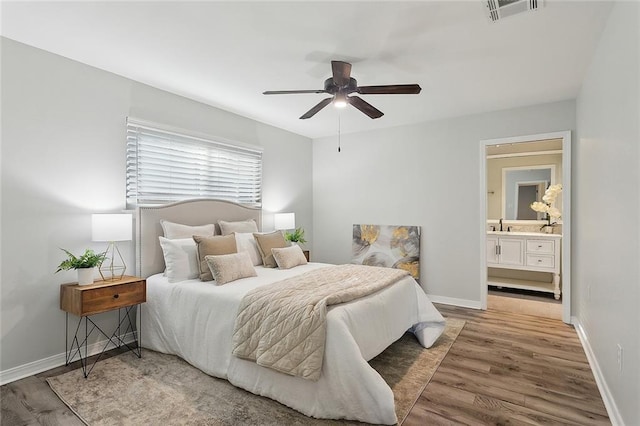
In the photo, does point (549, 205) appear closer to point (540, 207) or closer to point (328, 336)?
point (540, 207)

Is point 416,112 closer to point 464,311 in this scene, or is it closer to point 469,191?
point 469,191

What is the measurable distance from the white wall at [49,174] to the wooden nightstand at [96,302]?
10 cm

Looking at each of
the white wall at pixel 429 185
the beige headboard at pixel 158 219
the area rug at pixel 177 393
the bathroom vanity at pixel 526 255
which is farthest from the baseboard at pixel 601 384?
the beige headboard at pixel 158 219

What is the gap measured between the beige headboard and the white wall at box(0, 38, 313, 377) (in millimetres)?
138

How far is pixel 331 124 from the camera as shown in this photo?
16.8ft

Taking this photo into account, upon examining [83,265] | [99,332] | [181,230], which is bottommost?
[99,332]

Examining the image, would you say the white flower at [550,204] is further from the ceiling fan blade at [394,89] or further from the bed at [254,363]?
the ceiling fan blade at [394,89]

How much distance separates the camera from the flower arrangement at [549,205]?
5.45 metres

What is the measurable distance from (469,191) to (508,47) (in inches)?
87.2

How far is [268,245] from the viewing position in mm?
3959

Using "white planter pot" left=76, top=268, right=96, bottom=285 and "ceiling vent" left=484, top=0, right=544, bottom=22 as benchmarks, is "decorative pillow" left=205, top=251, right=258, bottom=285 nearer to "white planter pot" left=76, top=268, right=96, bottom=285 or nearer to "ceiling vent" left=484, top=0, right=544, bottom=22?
"white planter pot" left=76, top=268, right=96, bottom=285

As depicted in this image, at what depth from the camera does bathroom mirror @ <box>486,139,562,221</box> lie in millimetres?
5633

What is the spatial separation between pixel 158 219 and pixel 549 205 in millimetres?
5841

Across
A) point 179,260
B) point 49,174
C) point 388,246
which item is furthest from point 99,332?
point 388,246
